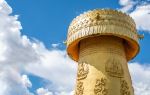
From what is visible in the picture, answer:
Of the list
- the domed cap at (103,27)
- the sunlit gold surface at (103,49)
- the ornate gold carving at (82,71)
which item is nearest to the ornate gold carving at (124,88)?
the sunlit gold surface at (103,49)

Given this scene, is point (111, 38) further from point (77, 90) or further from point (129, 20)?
point (77, 90)

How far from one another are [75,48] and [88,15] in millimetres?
1060

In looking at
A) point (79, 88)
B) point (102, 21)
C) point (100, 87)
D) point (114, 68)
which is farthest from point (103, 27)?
point (79, 88)

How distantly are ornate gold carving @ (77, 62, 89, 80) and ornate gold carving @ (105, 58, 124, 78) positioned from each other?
1.72 ft

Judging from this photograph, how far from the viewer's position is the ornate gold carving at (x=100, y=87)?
782 cm

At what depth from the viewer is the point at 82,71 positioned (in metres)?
8.41

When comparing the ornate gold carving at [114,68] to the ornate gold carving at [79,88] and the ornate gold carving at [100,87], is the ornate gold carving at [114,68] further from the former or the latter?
the ornate gold carving at [79,88]

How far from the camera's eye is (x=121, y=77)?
26.7ft

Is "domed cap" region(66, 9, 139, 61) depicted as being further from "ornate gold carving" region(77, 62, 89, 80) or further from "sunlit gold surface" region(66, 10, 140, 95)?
"ornate gold carving" region(77, 62, 89, 80)

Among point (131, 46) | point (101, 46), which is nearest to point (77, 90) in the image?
point (101, 46)

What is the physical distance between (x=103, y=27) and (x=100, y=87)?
4.87ft

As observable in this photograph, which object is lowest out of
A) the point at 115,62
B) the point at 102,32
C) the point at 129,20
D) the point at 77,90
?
the point at 77,90

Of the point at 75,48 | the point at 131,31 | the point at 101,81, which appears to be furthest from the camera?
the point at 75,48

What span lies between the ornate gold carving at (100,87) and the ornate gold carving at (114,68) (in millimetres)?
289
